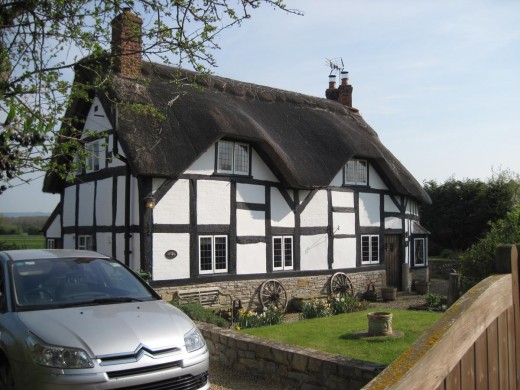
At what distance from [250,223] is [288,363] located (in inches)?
346

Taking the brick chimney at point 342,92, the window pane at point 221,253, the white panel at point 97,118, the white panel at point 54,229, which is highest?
the brick chimney at point 342,92

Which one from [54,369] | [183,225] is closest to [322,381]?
[54,369]

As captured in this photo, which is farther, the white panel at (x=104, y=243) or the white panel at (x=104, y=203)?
the white panel at (x=104, y=203)

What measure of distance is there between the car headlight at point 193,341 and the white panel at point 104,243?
9487 millimetres

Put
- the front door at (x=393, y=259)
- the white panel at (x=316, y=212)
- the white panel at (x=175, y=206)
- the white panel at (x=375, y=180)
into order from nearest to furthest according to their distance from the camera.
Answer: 1. the white panel at (x=175, y=206)
2. the white panel at (x=316, y=212)
3. the white panel at (x=375, y=180)
4. the front door at (x=393, y=259)

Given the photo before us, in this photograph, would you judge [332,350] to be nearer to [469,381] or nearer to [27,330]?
[27,330]

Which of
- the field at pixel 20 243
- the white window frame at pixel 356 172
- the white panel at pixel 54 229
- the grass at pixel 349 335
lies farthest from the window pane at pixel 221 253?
the field at pixel 20 243

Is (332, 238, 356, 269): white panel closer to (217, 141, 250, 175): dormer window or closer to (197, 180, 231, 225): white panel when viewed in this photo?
(217, 141, 250, 175): dormer window

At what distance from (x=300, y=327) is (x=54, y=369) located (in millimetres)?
7463

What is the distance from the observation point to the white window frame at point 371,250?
18172 millimetres

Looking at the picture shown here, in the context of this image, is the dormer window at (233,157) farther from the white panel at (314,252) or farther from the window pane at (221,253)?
the white panel at (314,252)

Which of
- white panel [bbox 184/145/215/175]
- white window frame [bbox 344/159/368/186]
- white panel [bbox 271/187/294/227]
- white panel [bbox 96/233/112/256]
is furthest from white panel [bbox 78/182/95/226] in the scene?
white window frame [bbox 344/159/368/186]

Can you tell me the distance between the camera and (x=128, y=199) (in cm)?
1297

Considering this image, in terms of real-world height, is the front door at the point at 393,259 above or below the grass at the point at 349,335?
above
